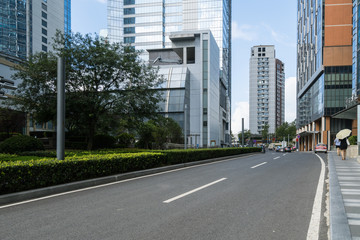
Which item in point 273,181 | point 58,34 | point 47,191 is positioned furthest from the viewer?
point 58,34

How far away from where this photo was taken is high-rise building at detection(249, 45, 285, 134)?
15275 centimetres

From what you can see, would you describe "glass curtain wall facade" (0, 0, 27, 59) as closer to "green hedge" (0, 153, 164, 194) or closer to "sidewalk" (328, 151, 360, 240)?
"green hedge" (0, 153, 164, 194)

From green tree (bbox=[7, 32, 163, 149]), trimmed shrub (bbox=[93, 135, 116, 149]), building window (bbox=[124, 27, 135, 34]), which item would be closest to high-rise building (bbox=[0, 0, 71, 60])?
building window (bbox=[124, 27, 135, 34])

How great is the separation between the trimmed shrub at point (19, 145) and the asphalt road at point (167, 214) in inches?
450

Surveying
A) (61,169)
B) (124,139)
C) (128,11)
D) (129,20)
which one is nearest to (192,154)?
(61,169)

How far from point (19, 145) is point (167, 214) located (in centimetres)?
1503

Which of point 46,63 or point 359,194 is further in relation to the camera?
point 46,63

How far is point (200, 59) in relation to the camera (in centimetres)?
6066

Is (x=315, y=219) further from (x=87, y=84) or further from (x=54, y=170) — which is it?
(x=87, y=84)

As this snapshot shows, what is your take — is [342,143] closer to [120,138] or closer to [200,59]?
[120,138]

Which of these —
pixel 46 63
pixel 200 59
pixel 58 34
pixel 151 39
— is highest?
pixel 151 39

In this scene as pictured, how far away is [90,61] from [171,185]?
1399 centimetres

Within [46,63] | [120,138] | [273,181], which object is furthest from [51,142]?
[273,181]

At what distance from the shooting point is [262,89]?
154625 millimetres
